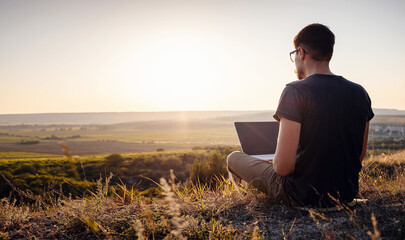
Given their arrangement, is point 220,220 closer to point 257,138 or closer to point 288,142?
point 288,142

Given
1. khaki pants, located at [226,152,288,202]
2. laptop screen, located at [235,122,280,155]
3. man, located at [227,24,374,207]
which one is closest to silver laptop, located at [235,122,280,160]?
laptop screen, located at [235,122,280,155]

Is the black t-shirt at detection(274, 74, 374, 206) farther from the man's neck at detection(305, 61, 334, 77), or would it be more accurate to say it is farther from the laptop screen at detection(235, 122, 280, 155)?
the laptop screen at detection(235, 122, 280, 155)

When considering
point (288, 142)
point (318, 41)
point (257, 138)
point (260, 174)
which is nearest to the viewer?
point (288, 142)

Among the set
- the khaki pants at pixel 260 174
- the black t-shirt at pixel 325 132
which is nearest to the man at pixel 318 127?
the black t-shirt at pixel 325 132

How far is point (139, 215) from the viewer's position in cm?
223

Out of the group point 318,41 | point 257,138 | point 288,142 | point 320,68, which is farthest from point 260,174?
point 257,138

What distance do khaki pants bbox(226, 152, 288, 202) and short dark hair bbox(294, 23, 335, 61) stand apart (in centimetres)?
105

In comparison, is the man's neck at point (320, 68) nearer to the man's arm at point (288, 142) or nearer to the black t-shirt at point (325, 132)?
the black t-shirt at point (325, 132)

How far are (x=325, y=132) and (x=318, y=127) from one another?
7 centimetres

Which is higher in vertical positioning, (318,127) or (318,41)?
(318,41)

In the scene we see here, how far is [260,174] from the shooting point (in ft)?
8.05

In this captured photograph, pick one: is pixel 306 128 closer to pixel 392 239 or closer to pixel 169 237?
pixel 392 239

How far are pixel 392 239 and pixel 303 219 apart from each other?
66 cm

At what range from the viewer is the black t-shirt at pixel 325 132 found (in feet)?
6.25
